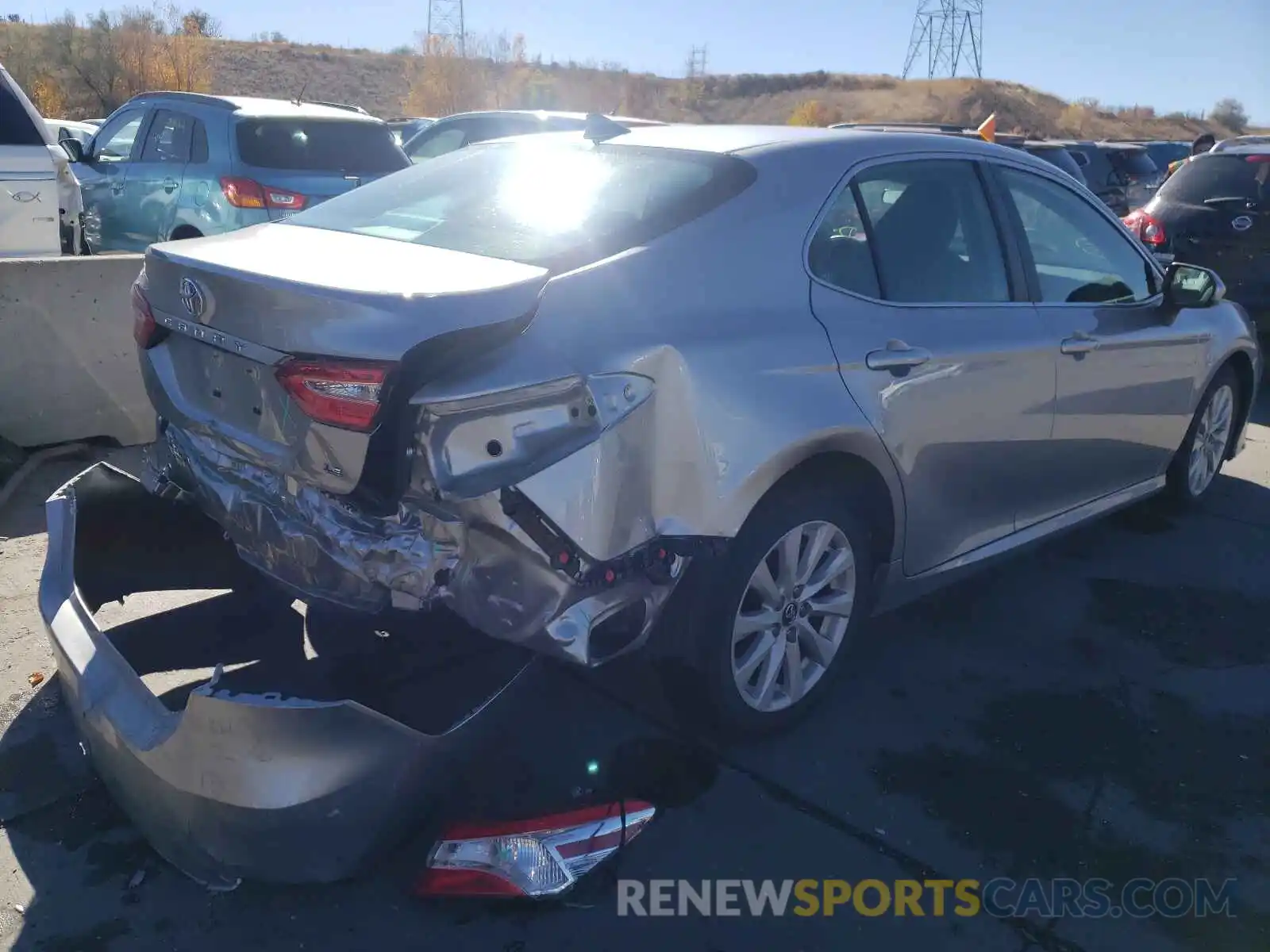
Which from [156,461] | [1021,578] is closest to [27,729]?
[156,461]

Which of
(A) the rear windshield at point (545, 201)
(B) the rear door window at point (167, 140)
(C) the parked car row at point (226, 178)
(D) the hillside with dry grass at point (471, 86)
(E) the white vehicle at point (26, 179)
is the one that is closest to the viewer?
(A) the rear windshield at point (545, 201)

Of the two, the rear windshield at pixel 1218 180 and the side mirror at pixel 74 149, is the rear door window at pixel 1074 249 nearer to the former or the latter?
the rear windshield at pixel 1218 180

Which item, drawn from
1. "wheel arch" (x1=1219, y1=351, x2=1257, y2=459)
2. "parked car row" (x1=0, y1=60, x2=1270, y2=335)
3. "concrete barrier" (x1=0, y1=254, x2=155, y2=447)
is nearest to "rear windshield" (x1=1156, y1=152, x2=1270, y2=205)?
"parked car row" (x1=0, y1=60, x2=1270, y2=335)

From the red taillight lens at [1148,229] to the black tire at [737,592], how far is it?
7.14m

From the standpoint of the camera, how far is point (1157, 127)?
241 feet

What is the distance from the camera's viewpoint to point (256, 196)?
7.89m

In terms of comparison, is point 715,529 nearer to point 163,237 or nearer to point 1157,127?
point 163,237

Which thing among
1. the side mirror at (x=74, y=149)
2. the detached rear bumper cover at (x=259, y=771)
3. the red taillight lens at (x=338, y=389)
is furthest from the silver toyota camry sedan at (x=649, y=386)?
the side mirror at (x=74, y=149)

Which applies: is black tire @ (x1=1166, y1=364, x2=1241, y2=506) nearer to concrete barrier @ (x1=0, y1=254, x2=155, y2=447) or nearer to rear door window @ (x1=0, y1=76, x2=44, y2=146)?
concrete barrier @ (x1=0, y1=254, x2=155, y2=447)

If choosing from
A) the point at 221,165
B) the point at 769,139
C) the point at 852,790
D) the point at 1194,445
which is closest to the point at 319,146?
the point at 221,165

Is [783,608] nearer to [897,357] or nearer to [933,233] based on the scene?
[897,357]

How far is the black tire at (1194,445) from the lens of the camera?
527 cm

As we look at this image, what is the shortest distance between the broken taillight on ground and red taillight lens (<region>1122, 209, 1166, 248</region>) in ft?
26.9

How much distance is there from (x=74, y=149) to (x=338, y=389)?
8000mm
